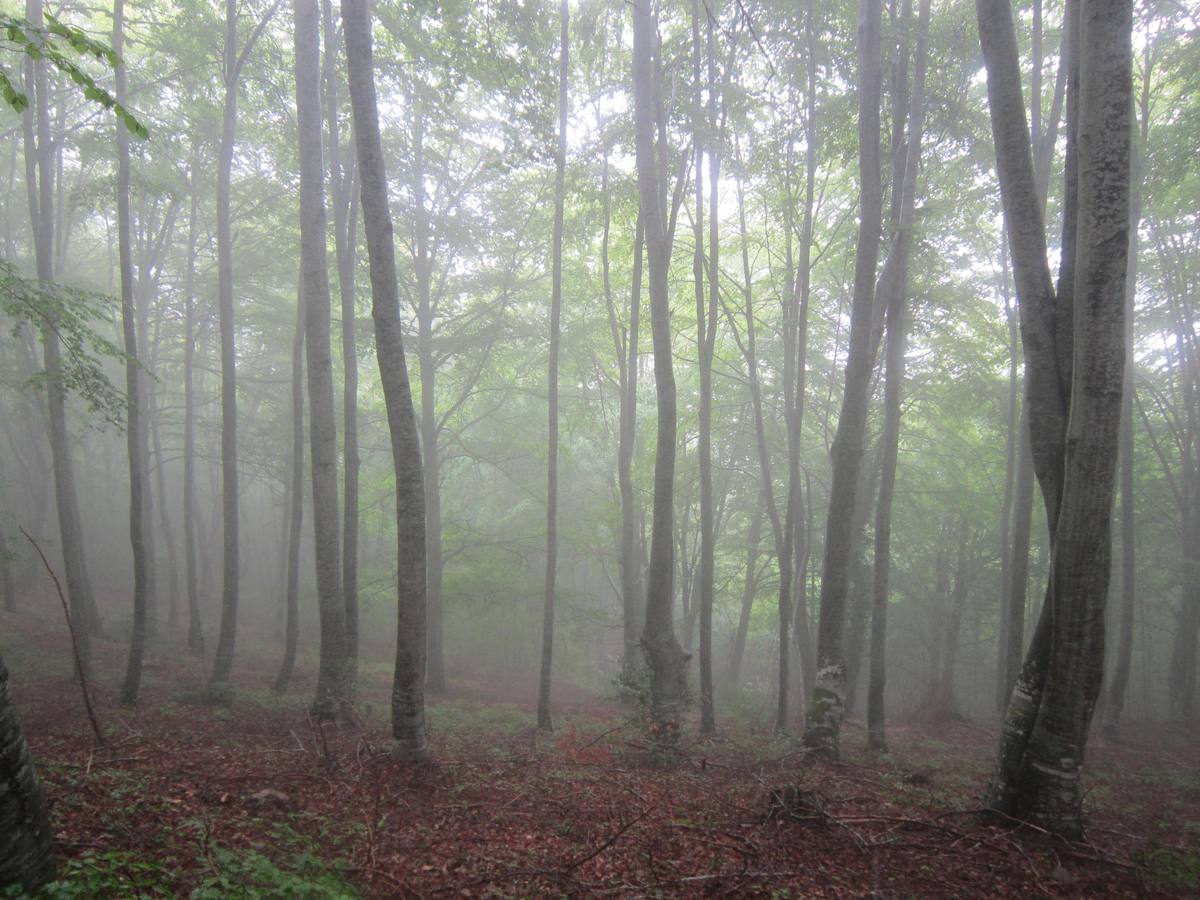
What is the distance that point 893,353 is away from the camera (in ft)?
32.3

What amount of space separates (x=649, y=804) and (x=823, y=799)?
65.3 inches

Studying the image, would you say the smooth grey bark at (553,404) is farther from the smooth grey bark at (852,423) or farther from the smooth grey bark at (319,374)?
the smooth grey bark at (852,423)

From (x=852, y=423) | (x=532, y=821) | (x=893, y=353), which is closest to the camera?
(x=532, y=821)

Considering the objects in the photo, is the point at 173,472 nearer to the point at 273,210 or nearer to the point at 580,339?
the point at 273,210

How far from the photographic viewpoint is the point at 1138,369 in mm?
17688

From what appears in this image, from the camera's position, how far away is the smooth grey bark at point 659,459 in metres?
8.03

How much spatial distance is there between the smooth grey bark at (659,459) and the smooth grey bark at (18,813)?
240 inches

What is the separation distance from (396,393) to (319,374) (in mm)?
2705

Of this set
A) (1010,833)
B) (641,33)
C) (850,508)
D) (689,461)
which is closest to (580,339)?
(689,461)

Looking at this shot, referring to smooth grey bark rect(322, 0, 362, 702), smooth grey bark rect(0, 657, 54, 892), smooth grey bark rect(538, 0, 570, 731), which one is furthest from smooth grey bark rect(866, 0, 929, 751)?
smooth grey bark rect(0, 657, 54, 892)

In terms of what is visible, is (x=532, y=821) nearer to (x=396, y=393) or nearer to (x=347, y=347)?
(x=396, y=393)

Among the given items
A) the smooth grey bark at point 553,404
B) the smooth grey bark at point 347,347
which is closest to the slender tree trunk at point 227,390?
the smooth grey bark at point 347,347

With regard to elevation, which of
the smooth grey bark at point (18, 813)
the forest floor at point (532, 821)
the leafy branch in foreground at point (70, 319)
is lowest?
the forest floor at point (532, 821)

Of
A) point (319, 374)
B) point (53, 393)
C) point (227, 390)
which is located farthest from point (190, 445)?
point (319, 374)
